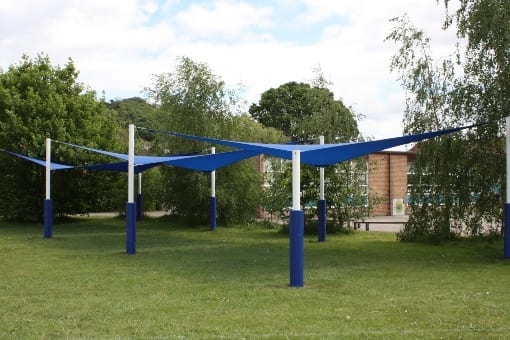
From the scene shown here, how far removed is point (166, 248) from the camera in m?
12.2

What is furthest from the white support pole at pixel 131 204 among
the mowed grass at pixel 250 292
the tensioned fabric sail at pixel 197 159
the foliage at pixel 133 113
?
the foliage at pixel 133 113

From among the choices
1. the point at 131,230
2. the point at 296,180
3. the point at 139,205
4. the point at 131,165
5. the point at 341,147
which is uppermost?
the point at 341,147

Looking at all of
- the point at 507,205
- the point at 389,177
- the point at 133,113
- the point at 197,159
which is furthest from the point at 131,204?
the point at 133,113

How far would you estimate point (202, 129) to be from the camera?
1805cm

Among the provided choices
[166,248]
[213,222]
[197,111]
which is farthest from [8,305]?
[197,111]

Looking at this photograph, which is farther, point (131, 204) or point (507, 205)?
point (131, 204)

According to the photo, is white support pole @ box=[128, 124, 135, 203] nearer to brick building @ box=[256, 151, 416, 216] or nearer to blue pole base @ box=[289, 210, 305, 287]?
blue pole base @ box=[289, 210, 305, 287]

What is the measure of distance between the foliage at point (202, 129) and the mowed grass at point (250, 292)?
5.52 m

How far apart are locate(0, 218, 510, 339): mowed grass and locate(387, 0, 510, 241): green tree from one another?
658 mm

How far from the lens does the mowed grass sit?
5.30 meters

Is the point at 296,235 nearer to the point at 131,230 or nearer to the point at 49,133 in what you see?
the point at 131,230

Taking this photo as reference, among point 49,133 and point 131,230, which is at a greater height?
point 49,133

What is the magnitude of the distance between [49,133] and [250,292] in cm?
1254

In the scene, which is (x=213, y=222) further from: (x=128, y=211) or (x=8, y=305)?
(x=8, y=305)
